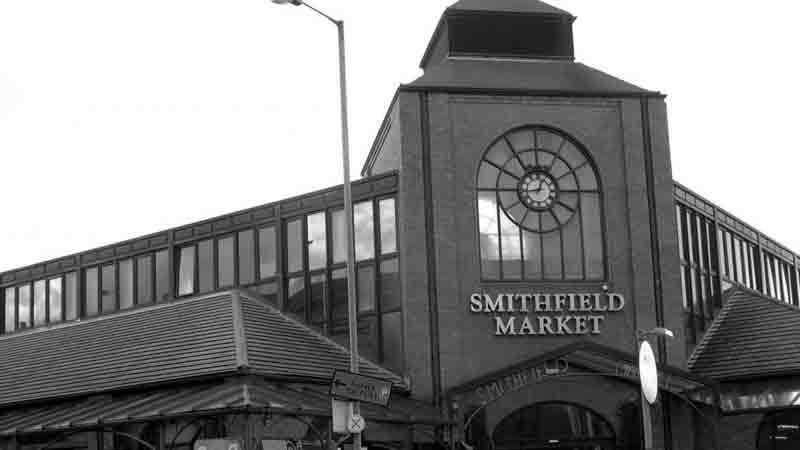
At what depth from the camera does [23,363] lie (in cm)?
3934

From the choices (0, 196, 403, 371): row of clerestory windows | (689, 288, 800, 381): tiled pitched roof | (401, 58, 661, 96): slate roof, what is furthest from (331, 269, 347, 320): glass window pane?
(689, 288, 800, 381): tiled pitched roof

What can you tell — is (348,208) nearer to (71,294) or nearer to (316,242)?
(316,242)

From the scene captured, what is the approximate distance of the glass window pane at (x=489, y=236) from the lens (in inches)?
1410

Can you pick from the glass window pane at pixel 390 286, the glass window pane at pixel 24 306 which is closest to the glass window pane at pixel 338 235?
the glass window pane at pixel 390 286

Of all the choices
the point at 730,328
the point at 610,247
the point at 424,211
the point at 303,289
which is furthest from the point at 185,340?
the point at 730,328

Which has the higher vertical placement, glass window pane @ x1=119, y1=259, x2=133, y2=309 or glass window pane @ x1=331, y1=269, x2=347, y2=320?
glass window pane @ x1=119, y1=259, x2=133, y2=309

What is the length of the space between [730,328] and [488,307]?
8.67 meters

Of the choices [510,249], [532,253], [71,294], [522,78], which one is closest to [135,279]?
[71,294]

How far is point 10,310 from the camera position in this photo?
49.6 metres

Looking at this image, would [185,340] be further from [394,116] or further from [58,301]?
[58,301]

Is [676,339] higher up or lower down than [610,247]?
lower down

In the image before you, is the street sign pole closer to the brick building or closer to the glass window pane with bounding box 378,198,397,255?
the brick building

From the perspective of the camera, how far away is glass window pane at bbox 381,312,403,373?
35000 mm

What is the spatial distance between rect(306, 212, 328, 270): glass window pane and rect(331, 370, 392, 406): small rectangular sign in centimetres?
1339
